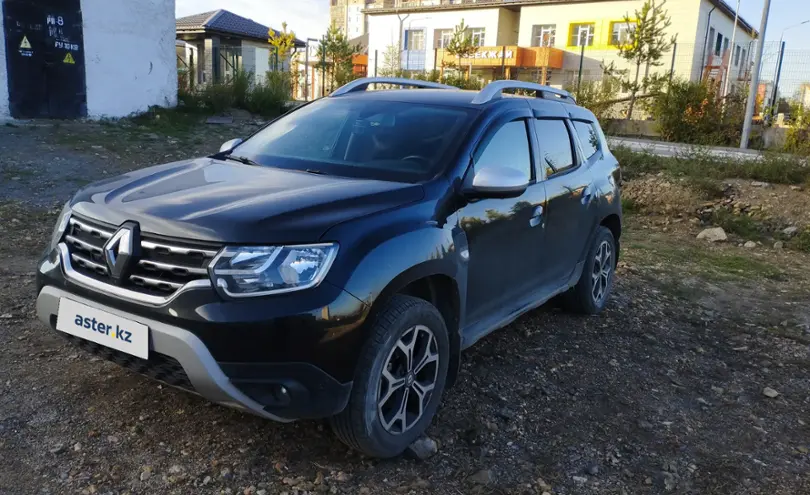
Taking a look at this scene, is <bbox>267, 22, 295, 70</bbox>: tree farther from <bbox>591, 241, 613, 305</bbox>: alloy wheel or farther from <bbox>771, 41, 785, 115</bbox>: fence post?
<bbox>591, 241, 613, 305</bbox>: alloy wheel

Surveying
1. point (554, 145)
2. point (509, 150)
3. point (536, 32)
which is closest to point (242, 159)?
point (509, 150)

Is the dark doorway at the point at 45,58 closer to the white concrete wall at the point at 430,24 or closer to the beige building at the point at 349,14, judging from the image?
the white concrete wall at the point at 430,24

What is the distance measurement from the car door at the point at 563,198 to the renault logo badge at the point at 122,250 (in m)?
2.44

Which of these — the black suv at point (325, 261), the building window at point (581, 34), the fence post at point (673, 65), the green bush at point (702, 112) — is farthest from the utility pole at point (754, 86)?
the building window at point (581, 34)

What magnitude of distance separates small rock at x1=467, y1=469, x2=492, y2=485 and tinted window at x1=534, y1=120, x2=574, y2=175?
1969 millimetres

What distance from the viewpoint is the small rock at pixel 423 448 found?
306 centimetres

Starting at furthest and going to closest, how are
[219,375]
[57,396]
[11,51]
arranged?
[11,51] < [57,396] < [219,375]

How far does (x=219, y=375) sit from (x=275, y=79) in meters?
16.6

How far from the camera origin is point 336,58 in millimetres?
29797

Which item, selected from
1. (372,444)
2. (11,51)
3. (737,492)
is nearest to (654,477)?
(737,492)

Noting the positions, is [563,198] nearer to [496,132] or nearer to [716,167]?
[496,132]

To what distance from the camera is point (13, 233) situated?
6367 millimetres

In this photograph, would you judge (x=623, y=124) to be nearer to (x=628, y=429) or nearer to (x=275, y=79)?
(x=275, y=79)

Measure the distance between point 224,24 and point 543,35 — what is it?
22.8 metres
